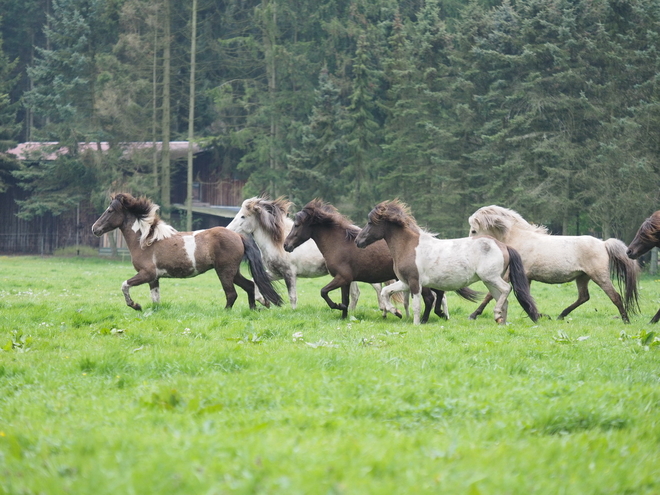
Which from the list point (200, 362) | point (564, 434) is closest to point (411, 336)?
point (200, 362)

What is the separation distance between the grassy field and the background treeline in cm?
2277

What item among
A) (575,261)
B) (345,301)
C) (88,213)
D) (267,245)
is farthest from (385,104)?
(345,301)

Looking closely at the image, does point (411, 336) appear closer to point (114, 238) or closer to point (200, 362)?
point (200, 362)

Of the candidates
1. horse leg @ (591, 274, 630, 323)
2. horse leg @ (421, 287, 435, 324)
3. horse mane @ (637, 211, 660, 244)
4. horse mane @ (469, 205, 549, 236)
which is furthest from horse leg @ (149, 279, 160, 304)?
horse mane @ (637, 211, 660, 244)

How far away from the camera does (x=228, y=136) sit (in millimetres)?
42906

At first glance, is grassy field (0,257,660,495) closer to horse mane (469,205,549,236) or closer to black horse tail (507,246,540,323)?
black horse tail (507,246,540,323)

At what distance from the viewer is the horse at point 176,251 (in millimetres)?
12133

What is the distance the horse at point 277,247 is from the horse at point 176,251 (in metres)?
0.53

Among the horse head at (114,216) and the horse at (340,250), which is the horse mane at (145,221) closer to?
the horse head at (114,216)

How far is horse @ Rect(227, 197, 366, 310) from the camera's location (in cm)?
1304

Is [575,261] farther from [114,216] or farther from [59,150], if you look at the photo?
[59,150]

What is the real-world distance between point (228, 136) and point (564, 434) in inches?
1561

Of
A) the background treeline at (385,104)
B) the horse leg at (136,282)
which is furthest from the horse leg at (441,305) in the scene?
the background treeline at (385,104)

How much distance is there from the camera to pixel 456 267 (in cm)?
1087
